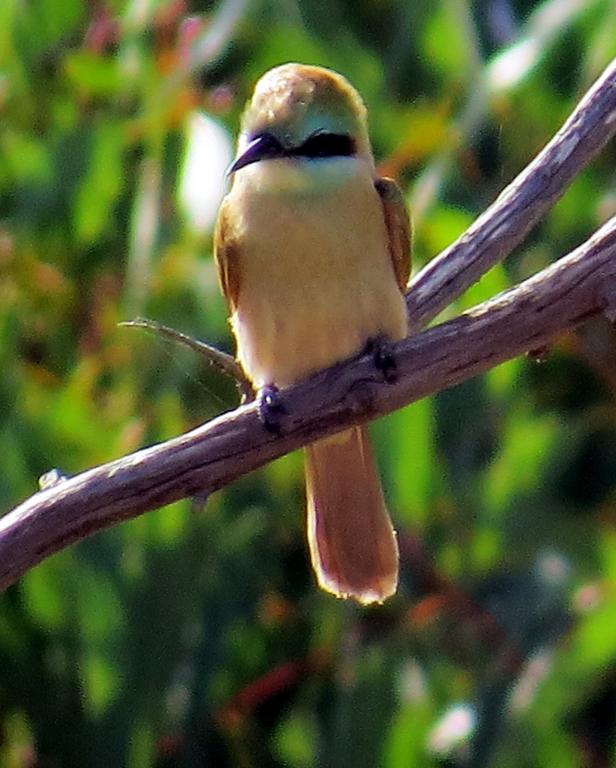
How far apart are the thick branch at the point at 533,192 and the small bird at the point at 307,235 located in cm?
10

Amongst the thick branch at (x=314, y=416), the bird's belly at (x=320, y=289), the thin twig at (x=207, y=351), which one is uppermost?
the bird's belly at (x=320, y=289)

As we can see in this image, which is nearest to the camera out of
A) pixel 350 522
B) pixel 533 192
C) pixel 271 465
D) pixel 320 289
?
pixel 533 192

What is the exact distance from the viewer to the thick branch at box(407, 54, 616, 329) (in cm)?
225

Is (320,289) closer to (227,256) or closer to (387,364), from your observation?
(227,256)

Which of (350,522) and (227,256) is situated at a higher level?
(227,256)

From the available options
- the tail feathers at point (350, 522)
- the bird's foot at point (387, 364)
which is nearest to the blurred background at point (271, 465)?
the tail feathers at point (350, 522)

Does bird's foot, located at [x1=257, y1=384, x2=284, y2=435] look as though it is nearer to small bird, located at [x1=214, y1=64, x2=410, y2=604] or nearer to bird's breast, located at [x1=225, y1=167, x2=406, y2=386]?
small bird, located at [x1=214, y1=64, x2=410, y2=604]

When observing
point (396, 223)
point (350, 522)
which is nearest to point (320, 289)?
point (396, 223)

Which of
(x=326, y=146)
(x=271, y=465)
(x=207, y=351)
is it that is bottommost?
(x=207, y=351)

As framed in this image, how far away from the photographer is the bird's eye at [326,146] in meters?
2.33

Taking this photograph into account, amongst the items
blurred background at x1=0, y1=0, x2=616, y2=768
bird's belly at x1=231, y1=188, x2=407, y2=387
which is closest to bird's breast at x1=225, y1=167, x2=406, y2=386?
bird's belly at x1=231, y1=188, x2=407, y2=387

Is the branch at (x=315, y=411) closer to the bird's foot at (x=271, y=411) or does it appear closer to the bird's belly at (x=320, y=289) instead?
the bird's foot at (x=271, y=411)

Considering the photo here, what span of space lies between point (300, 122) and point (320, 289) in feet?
0.71

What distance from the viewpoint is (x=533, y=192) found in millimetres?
2277
